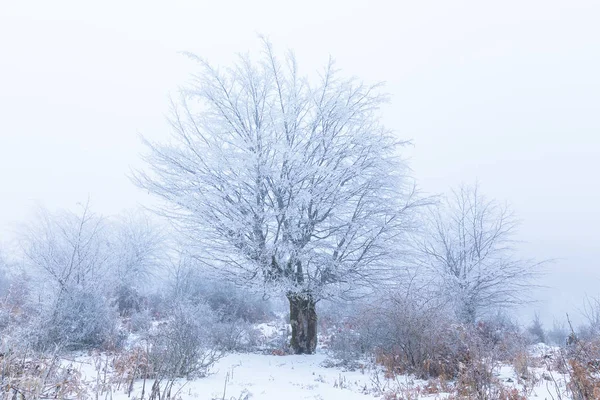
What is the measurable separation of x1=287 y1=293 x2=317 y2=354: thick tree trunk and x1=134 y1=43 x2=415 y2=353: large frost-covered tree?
1.1 inches

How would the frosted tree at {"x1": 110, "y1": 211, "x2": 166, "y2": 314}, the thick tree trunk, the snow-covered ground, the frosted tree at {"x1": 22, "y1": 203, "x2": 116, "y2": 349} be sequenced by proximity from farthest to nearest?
the frosted tree at {"x1": 110, "y1": 211, "x2": 166, "y2": 314}, the thick tree trunk, the frosted tree at {"x1": 22, "y1": 203, "x2": 116, "y2": 349}, the snow-covered ground

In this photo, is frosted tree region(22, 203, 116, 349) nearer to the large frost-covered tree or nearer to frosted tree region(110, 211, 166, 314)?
the large frost-covered tree

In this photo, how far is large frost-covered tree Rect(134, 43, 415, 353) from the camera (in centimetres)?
948

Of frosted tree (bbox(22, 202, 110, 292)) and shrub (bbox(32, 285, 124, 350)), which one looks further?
A: frosted tree (bbox(22, 202, 110, 292))

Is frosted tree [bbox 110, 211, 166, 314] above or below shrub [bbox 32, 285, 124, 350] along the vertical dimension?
above

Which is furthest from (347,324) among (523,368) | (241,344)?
(523,368)

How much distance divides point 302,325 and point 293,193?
156 inches

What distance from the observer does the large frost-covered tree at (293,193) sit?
948 cm

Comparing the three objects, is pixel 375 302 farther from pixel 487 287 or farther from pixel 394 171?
pixel 487 287

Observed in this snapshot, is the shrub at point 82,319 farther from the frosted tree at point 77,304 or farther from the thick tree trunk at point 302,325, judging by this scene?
the thick tree trunk at point 302,325

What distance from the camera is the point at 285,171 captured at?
9578 millimetres

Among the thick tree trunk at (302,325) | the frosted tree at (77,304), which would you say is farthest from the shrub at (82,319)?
the thick tree trunk at (302,325)

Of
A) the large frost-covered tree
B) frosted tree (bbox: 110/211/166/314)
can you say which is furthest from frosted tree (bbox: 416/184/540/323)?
frosted tree (bbox: 110/211/166/314)

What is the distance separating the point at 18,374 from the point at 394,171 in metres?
8.76
